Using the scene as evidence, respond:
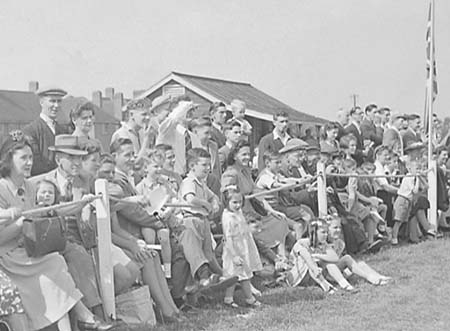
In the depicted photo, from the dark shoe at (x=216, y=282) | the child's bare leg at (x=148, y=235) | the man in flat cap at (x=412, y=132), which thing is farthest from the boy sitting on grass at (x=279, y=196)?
the man in flat cap at (x=412, y=132)

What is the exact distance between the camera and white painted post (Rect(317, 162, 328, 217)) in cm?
980

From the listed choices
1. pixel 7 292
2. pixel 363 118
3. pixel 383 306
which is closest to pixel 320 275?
pixel 383 306

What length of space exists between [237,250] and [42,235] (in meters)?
2.63

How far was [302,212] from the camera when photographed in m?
9.67

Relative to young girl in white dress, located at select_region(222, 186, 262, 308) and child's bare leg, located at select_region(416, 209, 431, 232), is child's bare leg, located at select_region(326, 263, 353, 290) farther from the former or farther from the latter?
child's bare leg, located at select_region(416, 209, 431, 232)

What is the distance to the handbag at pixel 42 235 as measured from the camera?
553 cm

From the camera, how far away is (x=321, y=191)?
9852 mm

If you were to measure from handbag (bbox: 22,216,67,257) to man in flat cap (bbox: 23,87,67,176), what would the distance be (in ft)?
4.85

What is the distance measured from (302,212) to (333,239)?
3.56ft

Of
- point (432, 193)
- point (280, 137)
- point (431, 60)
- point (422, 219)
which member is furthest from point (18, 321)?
point (431, 60)

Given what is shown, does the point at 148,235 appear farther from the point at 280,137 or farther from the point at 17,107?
the point at 17,107

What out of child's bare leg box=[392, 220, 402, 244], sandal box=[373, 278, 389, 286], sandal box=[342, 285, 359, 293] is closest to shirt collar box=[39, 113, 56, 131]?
sandal box=[342, 285, 359, 293]

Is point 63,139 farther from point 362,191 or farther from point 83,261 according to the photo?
point 362,191

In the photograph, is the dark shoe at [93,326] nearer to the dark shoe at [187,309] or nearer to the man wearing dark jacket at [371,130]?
the dark shoe at [187,309]
